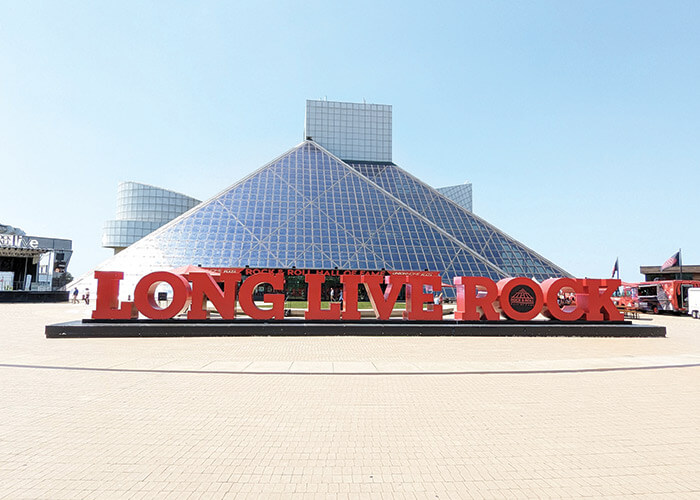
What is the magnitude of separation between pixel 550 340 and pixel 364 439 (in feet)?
49.2

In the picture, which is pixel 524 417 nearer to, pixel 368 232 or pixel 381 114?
pixel 368 232

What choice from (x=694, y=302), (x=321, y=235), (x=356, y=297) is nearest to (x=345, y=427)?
(x=356, y=297)

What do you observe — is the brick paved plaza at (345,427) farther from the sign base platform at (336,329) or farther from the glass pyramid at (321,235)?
the glass pyramid at (321,235)

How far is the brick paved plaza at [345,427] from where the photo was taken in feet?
16.1

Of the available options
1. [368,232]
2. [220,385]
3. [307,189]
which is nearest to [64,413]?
[220,385]

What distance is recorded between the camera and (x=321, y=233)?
4031 cm

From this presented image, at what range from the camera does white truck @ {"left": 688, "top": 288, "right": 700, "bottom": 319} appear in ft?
107

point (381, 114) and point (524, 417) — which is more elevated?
point (381, 114)

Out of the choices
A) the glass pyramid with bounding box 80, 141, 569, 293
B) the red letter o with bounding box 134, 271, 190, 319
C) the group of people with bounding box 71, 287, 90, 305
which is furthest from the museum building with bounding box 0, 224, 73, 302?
the red letter o with bounding box 134, 271, 190, 319

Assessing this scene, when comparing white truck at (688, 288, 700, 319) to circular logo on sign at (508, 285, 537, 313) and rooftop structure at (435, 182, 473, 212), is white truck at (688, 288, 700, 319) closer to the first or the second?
circular logo on sign at (508, 285, 537, 313)

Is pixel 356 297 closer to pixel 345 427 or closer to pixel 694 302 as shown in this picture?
pixel 345 427

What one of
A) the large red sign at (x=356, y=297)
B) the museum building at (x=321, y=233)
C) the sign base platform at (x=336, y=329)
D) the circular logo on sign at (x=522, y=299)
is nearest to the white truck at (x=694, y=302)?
the museum building at (x=321, y=233)

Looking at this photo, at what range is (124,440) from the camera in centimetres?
620

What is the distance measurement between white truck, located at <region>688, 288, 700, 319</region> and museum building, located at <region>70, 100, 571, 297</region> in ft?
32.7
